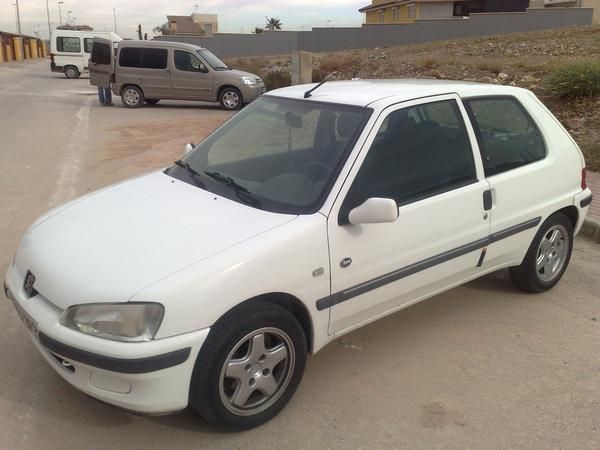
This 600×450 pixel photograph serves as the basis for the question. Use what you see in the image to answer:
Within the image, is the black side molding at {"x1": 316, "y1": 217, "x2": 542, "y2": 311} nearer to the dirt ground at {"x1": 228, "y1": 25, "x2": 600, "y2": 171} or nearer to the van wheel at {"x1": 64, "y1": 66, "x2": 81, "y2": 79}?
the dirt ground at {"x1": 228, "y1": 25, "x2": 600, "y2": 171}

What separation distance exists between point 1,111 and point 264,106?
14.1 metres

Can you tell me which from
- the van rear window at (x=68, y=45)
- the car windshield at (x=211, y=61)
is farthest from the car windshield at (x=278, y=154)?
the van rear window at (x=68, y=45)

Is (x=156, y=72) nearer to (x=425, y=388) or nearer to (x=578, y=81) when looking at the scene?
(x=578, y=81)

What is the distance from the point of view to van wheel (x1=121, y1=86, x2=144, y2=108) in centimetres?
1719

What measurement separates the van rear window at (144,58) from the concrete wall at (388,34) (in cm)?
1931

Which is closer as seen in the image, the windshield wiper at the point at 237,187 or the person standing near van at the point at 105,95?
the windshield wiper at the point at 237,187

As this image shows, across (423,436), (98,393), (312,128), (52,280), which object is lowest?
(423,436)

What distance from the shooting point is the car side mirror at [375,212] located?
2781mm

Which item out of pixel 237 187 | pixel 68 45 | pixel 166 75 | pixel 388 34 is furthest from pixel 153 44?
pixel 388 34

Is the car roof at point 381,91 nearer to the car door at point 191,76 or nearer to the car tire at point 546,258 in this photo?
the car tire at point 546,258

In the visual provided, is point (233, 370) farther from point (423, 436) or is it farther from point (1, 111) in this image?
point (1, 111)

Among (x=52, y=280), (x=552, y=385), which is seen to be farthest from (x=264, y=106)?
(x=552, y=385)

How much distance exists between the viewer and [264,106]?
152 inches

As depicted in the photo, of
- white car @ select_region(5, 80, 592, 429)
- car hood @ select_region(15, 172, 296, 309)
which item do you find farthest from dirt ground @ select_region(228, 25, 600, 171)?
car hood @ select_region(15, 172, 296, 309)
